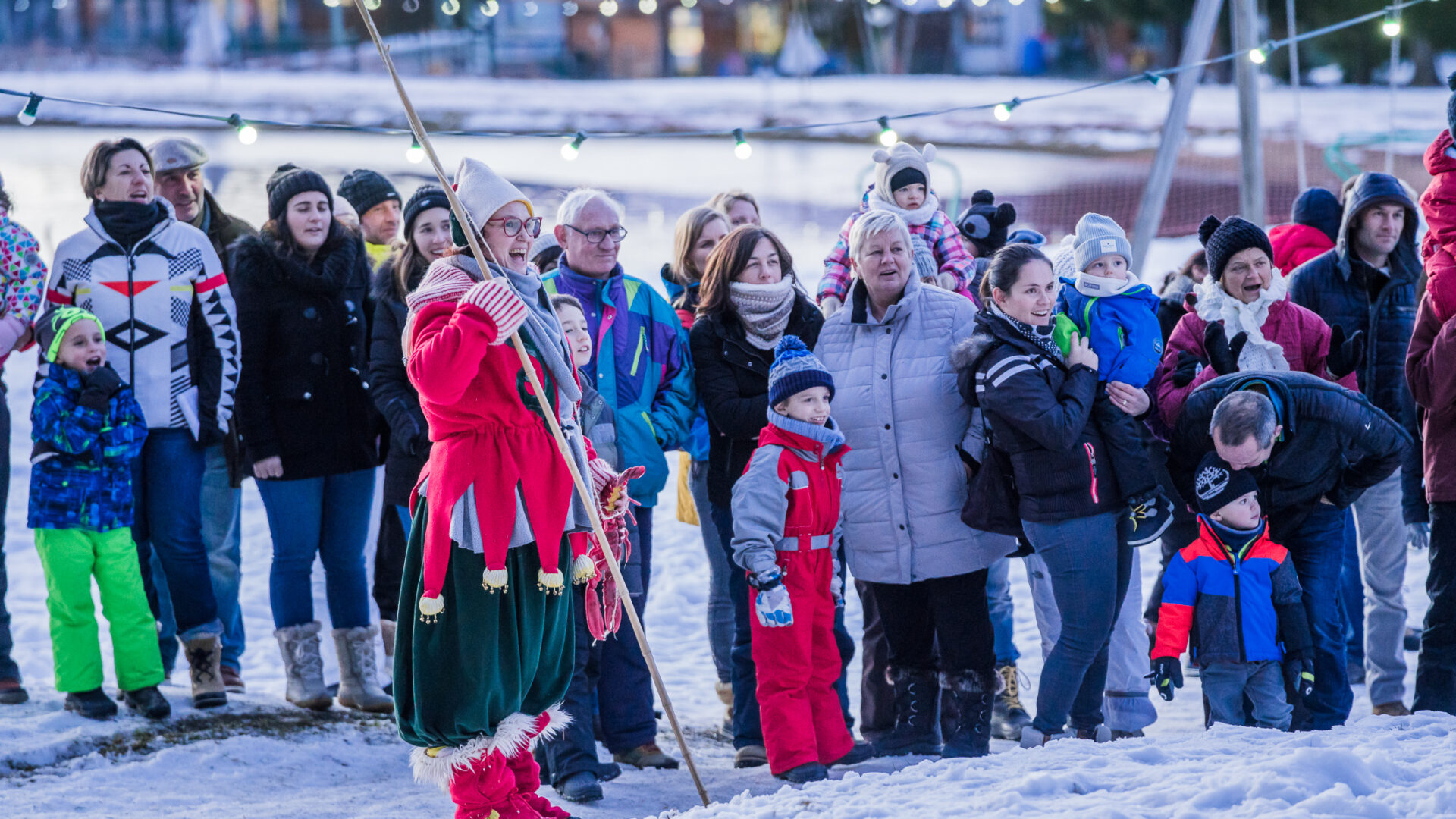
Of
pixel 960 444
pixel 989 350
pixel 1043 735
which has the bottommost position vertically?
pixel 1043 735

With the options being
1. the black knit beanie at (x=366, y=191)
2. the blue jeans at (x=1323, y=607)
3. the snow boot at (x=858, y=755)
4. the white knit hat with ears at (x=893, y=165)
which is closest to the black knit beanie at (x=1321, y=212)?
the white knit hat with ears at (x=893, y=165)

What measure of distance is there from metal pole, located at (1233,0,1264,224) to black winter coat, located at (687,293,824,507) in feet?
15.3

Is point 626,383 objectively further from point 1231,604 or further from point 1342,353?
point 1342,353

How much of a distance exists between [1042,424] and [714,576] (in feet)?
5.74

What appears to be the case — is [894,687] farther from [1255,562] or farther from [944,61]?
[944,61]

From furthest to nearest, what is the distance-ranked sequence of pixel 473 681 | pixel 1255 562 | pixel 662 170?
1. pixel 662 170
2. pixel 1255 562
3. pixel 473 681

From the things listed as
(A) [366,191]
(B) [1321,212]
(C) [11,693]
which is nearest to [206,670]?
(C) [11,693]

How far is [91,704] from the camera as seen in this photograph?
5.31m

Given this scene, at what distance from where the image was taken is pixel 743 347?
536 centimetres

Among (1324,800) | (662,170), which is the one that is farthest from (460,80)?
(1324,800)

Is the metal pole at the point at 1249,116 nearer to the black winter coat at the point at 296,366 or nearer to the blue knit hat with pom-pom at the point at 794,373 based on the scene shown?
the blue knit hat with pom-pom at the point at 794,373

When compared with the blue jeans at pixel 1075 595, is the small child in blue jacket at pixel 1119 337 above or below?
above

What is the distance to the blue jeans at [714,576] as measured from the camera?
5859 millimetres

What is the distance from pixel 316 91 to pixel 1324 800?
1406 inches
